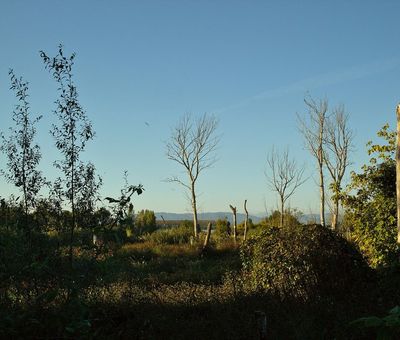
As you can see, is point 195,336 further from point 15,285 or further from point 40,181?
point 40,181

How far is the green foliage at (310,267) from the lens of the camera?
826cm

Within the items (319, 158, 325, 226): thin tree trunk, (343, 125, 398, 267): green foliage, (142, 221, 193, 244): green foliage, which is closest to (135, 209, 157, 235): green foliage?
(142, 221, 193, 244): green foliage

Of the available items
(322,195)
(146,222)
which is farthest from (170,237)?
(322,195)

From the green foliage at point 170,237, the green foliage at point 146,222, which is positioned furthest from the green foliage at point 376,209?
the green foliage at point 146,222

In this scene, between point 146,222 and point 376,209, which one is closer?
point 376,209

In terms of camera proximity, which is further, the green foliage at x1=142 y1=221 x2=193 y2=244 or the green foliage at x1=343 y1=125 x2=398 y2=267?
the green foliage at x1=142 y1=221 x2=193 y2=244

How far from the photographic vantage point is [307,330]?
6.07 meters

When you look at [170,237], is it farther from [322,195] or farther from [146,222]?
[322,195]

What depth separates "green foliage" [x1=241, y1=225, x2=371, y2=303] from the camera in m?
8.26

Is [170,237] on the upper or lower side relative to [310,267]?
lower

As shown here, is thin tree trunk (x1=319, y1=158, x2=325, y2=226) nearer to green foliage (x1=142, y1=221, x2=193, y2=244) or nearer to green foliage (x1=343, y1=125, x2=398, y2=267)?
green foliage (x1=142, y1=221, x2=193, y2=244)

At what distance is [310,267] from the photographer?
8312mm

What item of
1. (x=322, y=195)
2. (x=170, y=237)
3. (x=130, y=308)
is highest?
(x=322, y=195)

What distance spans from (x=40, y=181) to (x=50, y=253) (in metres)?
1.32
